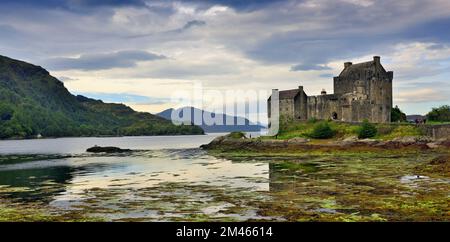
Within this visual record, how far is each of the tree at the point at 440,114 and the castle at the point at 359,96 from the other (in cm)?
659

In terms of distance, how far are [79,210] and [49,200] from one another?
4423 mm

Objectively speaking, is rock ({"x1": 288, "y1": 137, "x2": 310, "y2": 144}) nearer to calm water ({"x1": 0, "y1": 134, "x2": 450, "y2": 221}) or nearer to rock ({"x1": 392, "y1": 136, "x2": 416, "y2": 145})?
rock ({"x1": 392, "y1": 136, "x2": 416, "y2": 145})

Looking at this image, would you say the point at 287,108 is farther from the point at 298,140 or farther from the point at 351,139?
the point at 351,139

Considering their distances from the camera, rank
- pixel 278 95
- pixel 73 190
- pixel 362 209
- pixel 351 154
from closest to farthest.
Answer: pixel 362 209 < pixel 73 190 < pixel 351 154 < pixel 278 95

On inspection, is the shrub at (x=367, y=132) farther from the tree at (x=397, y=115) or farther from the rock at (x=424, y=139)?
the tree at (x=397, y=115)

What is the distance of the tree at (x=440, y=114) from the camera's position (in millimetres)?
73312

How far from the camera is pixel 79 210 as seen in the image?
20000 mm

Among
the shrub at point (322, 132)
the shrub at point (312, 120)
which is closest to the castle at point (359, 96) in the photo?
the shrub at point (312, 120)

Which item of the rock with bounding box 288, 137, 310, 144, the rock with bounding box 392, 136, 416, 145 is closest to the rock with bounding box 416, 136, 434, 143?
the rock with bounding box 392, 136, 416, 145

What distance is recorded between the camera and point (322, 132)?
67.3 m

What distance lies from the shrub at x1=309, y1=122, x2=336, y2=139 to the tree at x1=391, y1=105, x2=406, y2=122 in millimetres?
17367
